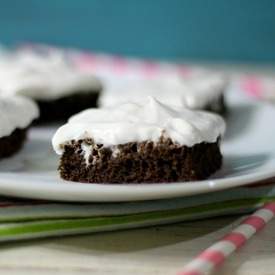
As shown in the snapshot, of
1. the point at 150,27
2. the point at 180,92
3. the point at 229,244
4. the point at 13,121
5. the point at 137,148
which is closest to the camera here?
the point at 229,244

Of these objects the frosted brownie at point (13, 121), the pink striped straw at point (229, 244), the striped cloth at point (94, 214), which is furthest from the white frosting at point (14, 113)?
the pink striped straw at point (229, 244)

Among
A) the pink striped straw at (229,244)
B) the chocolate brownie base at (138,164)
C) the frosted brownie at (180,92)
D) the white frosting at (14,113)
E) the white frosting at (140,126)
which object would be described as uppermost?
the white frosting at (140,126)

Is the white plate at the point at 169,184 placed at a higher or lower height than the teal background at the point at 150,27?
higher

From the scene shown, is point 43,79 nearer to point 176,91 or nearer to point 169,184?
point 176,91

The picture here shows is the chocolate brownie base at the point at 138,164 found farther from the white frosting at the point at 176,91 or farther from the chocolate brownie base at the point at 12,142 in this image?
the white frosting at the point at 176,91

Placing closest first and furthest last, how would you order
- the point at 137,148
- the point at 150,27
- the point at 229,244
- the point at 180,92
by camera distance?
the point at 229,244 → the point at 137,148 → the point at 180,92 → the point at 150,27

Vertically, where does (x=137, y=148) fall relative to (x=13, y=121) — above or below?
above

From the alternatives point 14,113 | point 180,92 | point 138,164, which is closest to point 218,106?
point 180,92

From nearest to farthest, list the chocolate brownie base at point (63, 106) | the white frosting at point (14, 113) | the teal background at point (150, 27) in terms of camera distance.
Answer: the white frosting at point (14, 113) → the chocolate brownie base at point (63, 106) → the teal background at point (150, 27)
